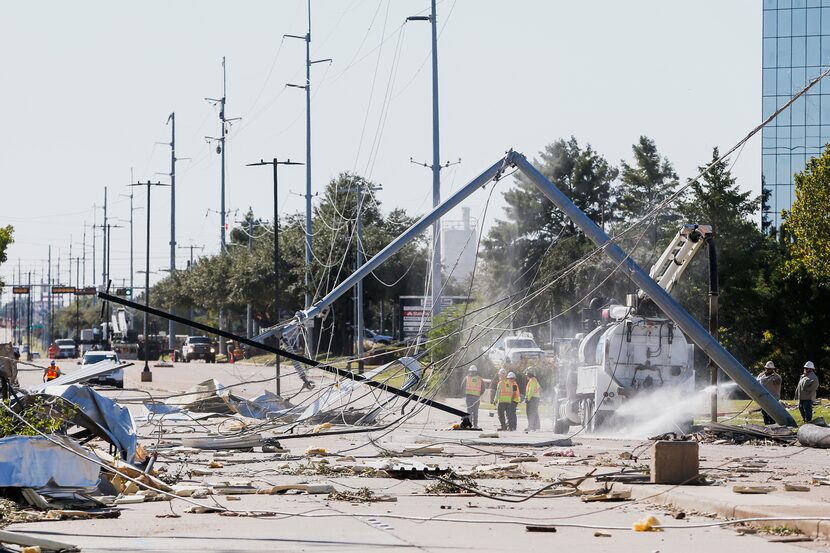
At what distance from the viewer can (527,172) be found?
82.6ft

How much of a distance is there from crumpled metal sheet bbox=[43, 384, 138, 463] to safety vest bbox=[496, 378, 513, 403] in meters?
12.7

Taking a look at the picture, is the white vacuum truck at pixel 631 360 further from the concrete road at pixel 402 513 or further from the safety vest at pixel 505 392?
the concrete road at pixel 402 513

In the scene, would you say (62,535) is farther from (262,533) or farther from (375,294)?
(375,294)

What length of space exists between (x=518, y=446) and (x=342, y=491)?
333 inches

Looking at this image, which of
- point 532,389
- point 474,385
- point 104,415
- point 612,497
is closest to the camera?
point 612,497

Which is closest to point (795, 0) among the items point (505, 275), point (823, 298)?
point (505, 275)

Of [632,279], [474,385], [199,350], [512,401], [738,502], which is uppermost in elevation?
[632,279]

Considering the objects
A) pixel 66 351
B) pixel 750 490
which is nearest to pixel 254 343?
pixel 750 490

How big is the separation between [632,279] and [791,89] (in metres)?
63.9

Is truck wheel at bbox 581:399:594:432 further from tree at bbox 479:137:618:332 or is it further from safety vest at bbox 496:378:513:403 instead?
tree at bbox 479:137:618:332

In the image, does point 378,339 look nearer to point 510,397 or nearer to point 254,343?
point 510,397

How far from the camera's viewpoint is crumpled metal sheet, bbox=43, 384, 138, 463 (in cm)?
1738

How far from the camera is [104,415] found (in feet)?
58.0

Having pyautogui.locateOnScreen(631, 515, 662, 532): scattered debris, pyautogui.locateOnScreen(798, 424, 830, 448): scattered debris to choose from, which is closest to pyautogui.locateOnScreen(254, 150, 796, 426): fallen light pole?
pyautogui.locateOnScreen(798, 424, 830, 448): scattered debris
